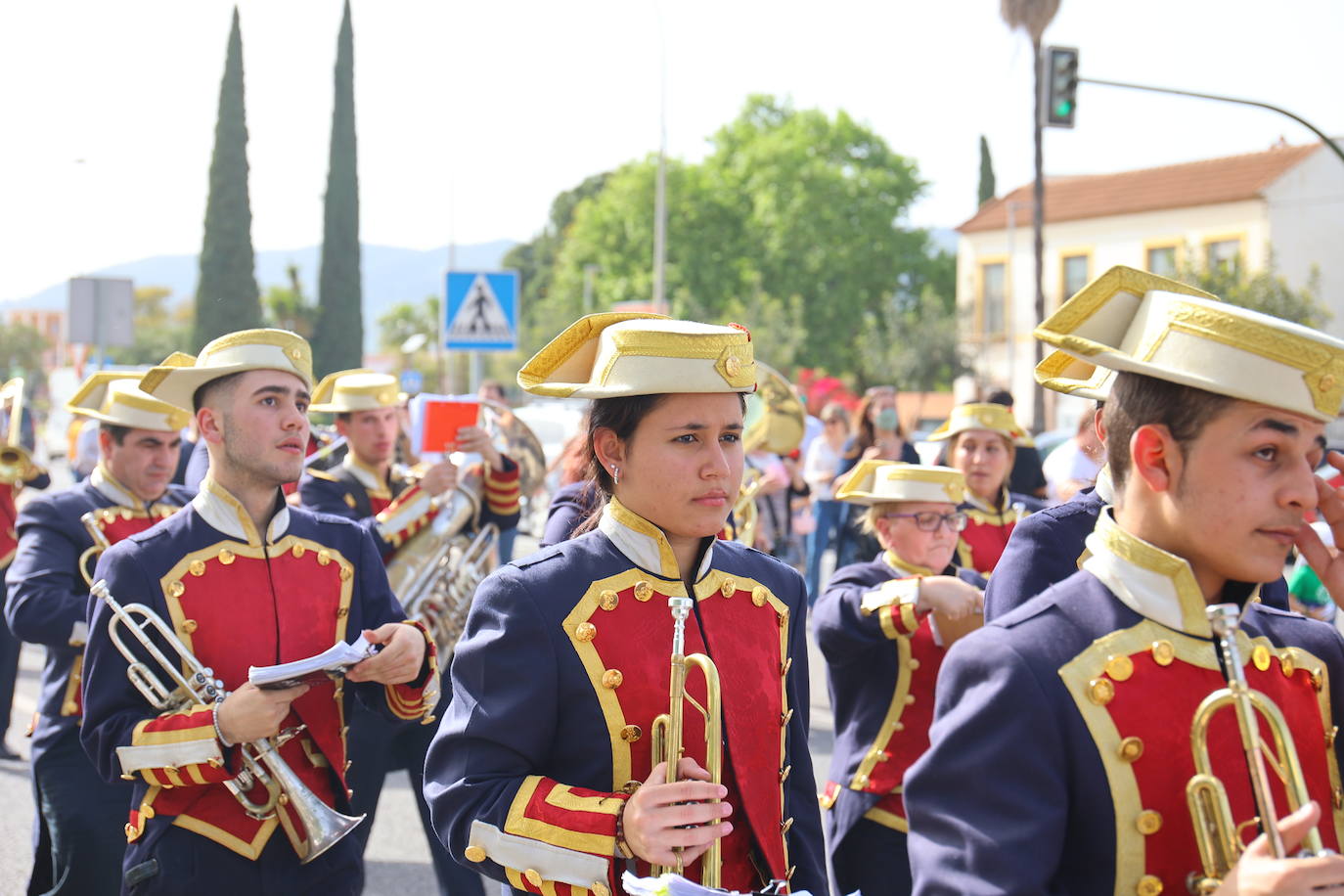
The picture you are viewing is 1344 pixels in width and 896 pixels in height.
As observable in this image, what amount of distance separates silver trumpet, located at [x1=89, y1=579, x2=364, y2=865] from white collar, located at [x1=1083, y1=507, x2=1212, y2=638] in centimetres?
235

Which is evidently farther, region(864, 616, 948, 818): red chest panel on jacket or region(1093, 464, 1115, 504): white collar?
region(864, 616, 948, 818): red chest panel on jacket

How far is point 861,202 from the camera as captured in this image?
56188 millimetres

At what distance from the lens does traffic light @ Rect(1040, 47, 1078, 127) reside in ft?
54.4

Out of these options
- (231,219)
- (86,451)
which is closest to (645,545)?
(86,451)

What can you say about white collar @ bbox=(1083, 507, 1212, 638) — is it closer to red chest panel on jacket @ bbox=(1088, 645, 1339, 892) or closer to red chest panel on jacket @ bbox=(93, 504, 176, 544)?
red chest panel on jacket @ bbox=(1088, 645, 1339, 892)

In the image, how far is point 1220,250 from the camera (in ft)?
128

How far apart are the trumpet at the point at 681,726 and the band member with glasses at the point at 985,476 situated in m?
3.33

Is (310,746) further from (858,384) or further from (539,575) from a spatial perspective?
(858,384)

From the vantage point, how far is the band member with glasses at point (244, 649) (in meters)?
3.69

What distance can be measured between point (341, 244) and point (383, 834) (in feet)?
138

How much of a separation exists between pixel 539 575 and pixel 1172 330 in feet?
4.32

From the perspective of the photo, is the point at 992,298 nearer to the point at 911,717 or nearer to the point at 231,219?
the point at 231,219

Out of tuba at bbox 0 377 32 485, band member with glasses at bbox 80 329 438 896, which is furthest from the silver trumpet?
tuba at bbox 0 377 32 485

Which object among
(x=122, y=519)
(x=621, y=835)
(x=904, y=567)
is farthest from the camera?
(x=122, y=519)
